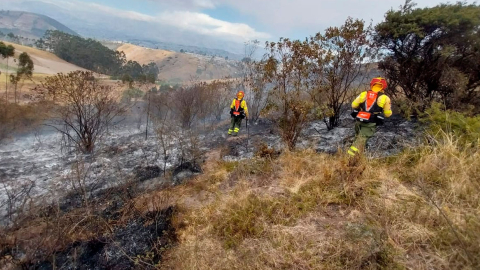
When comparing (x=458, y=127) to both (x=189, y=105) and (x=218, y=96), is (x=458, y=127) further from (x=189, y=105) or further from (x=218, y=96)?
(x=218, y=96)

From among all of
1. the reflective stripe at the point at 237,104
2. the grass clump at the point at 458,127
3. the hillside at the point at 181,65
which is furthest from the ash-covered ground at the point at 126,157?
the hillside at the point at 181,65

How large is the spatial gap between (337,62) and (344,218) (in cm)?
574

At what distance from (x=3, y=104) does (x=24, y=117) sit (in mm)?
886

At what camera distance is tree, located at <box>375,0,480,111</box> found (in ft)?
23.3

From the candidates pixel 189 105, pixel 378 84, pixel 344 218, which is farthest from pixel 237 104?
pixel 344 218

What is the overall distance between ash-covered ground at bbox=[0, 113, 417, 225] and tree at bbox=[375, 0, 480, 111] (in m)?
1.29

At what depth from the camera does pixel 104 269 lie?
3.19m

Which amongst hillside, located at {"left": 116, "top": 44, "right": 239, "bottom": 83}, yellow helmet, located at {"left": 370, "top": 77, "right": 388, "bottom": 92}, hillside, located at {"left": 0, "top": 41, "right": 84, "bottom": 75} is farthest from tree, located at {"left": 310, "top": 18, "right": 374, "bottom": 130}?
hillside, located at {"left": 116, "top": 44, "right": 239, "bottom": 83}

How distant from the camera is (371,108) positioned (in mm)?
5242

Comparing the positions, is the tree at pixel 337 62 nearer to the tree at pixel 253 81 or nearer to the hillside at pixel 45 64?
the tree at pixel 253 81

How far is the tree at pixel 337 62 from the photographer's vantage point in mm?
7332

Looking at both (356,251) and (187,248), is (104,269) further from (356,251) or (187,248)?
(356,251)

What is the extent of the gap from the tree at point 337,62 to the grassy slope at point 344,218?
3.83 m

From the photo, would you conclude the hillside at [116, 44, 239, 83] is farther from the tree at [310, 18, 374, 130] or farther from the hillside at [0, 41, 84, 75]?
the tree at [310, 18, 374, 130]
